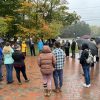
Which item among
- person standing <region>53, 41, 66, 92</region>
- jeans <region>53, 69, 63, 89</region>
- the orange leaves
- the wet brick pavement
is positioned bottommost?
the wet brick pavement

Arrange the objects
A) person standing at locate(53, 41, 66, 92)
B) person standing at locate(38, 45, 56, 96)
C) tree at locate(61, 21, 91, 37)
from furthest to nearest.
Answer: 1. tree at locate(61, 21, 91, 37)
2. person standing at locate(53, 41, 66, 92)
3. person standing at locate(38, 45, 56, 96)

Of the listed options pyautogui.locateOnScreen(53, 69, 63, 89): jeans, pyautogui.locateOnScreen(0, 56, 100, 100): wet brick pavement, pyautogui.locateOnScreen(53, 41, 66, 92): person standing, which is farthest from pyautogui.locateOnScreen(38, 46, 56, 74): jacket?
pyautogui.locateOnScreen(0, 56, 100, 100): wet brick pavement

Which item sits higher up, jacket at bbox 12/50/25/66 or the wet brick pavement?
jacket at bbox 12/50/25/66

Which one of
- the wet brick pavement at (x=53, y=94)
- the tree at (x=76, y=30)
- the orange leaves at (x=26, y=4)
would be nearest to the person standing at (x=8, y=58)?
the wet brick pavement at (x=53, y=94)

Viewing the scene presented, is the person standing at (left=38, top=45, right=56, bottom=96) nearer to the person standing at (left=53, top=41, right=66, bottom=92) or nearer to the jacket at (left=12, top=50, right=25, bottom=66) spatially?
the person standing at (left=53, top=41, right=66, bottom=92)

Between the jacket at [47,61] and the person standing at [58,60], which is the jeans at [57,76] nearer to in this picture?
the person standing at [58,60]

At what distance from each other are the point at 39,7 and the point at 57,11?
4499mm

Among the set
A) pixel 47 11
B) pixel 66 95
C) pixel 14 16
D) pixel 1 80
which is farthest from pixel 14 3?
pixel 66 95

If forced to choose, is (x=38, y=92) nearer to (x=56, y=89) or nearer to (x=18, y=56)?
(x=56, y=89)

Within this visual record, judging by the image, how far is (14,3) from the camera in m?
42.7

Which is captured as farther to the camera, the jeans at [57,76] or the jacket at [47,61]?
the jeans at [57,76]

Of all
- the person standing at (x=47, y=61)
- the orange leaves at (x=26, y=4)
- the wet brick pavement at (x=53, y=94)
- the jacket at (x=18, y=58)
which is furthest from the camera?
the orange leaves at (x=26, y=4)

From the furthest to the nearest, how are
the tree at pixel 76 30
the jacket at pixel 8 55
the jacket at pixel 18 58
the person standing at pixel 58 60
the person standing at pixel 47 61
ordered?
the tree at pixel 76 30 < the jacket at pixel 8 55 < the jacket at pixel 18 58 < the person standing at pixel 58 60 < the person standing at pixel 47 61

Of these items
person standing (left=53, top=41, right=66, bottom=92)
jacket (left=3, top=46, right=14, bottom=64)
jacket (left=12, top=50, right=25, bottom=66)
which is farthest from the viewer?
jacket (left=3, top=46, right=14, bottom=64)
